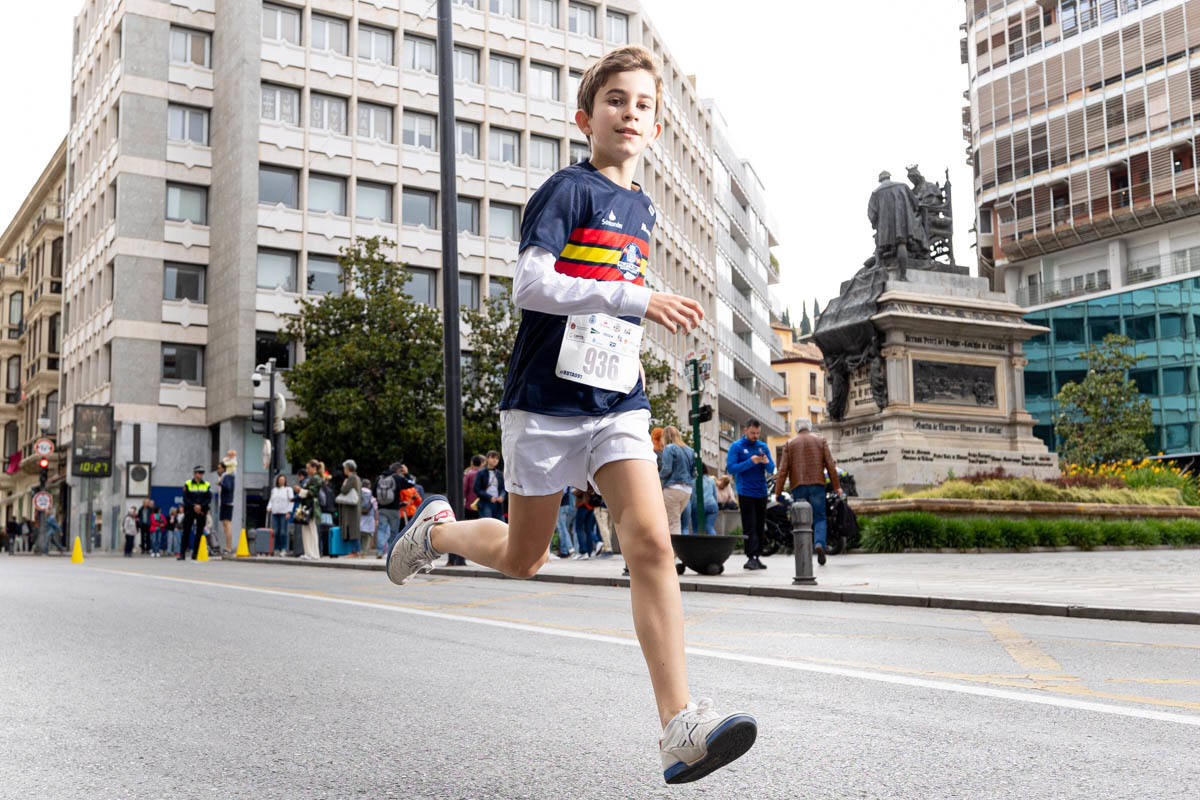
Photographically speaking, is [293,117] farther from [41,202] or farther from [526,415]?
[526,415]

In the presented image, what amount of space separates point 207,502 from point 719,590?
16.5m

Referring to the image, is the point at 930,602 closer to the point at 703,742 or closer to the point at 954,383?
the point at 703,742

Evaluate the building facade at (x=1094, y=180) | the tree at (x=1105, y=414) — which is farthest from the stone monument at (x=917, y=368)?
the building facade at (x=1094, y=180)

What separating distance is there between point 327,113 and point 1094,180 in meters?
34.5

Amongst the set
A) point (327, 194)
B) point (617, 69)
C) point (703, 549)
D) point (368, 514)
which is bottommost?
point (703, 549)

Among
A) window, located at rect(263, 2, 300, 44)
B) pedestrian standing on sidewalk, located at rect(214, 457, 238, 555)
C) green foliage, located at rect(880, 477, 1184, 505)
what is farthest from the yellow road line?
window, located at rect(263, 2, 300, 44)

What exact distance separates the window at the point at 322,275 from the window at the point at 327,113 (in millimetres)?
5040

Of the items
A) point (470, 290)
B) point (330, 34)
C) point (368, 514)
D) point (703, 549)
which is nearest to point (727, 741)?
point (703, 549)

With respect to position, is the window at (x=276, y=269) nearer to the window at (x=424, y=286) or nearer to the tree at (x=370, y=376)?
the window at (x=424, y=286)

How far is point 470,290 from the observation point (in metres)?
52.6

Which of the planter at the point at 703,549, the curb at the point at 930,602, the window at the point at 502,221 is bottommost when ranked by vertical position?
the curb at the point at 930,602

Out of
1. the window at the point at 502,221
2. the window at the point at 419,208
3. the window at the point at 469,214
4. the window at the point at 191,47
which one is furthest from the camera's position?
the window at the point at 502,221

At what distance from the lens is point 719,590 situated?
43.5ft

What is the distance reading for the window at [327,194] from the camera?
50.1 m
